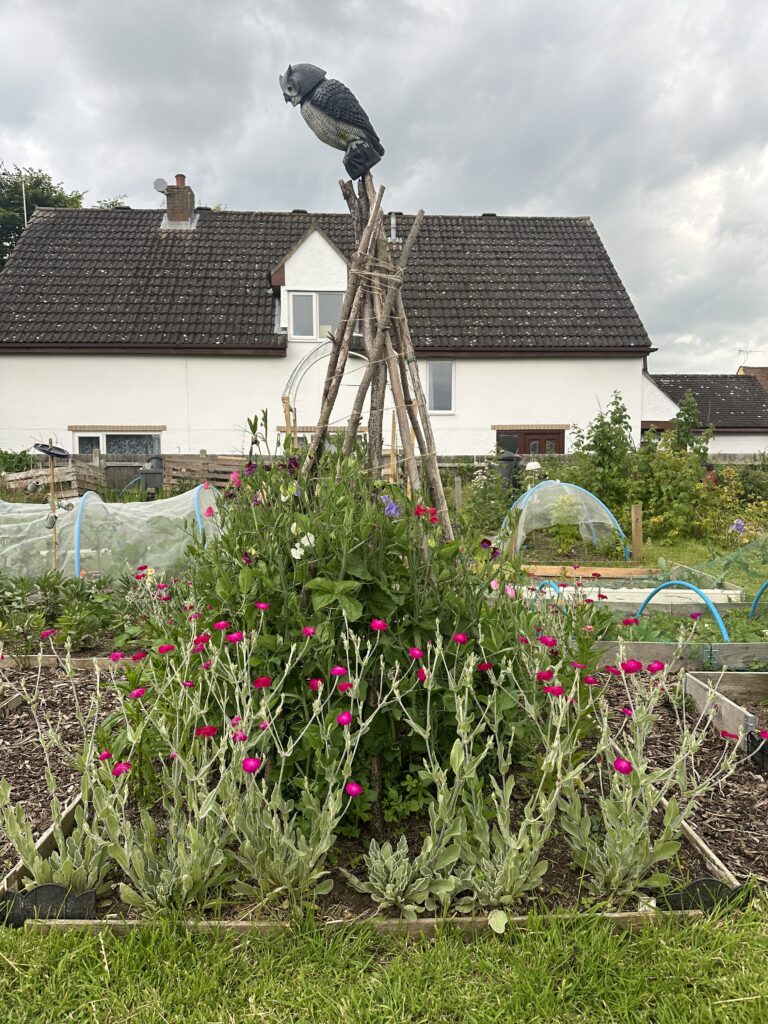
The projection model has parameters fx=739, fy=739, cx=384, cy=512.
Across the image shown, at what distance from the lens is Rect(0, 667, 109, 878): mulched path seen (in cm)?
296

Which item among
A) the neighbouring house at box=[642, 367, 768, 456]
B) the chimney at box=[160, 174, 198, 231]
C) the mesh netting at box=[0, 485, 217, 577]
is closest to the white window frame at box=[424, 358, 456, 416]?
the chimney at box=[160, 174, 198, 231]

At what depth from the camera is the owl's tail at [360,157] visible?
12.2 ft

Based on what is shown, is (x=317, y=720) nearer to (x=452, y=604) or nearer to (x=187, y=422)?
(x=452, y=604)

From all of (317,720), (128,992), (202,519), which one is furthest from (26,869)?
(202,519)

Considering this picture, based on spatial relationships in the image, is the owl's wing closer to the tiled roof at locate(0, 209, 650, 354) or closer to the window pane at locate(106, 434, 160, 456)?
the tiled roof at locate(0, 209, 650, 354)

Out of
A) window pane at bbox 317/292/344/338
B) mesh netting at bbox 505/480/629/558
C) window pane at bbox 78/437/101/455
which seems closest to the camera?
mesh netting at bbox 505/480/629/558

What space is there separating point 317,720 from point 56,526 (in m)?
4.28

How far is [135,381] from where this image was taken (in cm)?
1770

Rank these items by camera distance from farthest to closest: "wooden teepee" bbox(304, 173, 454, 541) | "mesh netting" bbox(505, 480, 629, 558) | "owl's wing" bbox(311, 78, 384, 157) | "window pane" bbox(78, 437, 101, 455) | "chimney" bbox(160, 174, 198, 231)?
"chimney" bbox(160, 174, 198, 231)
"window pane" bbox(78, 437, 101, 455)
"mesh netting" bbox(505, 480, 629, 558)
"owl's wing" bbox(311, 78, 384, 157)
"wooden teepee" bbox(304, 173, 454, 541)

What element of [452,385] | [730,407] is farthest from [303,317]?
[730,407]

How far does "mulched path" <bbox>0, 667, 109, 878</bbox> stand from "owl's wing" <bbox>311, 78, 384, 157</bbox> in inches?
115

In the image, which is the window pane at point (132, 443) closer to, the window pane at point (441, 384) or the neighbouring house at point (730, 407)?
the window pane at point (441, 384)

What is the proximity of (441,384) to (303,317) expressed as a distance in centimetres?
376

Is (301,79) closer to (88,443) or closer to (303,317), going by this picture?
(303,317)
